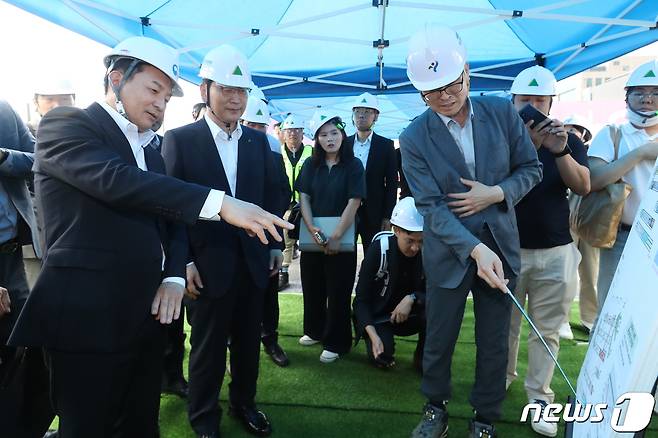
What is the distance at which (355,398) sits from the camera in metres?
2.71

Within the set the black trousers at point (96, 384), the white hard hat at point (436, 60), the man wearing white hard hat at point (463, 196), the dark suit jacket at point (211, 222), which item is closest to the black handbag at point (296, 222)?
the dark suit jacket at point (211, 222)

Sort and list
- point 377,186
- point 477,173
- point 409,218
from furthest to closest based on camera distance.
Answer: point 377,186
point 409,218
point 477,173

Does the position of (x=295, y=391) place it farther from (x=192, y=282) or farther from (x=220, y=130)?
(x=220, y=130)

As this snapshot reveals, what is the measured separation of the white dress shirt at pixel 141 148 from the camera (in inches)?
51.3

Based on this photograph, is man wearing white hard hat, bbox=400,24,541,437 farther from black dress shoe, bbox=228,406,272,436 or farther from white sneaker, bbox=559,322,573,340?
white sneaker, bbox=559,322,573,340

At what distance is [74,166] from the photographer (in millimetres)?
1247

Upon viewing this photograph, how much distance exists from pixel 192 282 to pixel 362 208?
2.18 metres

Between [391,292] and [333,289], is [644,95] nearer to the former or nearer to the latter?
[391,292]

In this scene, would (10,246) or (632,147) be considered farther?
(632,147)

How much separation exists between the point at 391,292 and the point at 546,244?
1084 mm

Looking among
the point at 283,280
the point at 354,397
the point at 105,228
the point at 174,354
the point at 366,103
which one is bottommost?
the point at 283,280

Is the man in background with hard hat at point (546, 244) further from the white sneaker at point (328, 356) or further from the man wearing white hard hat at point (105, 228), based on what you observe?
the man wearing white hard hat at point (105, 228)

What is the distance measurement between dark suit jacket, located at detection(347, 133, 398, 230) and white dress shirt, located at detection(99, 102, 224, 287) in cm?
250

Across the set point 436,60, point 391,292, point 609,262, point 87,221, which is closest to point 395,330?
point 391,292
